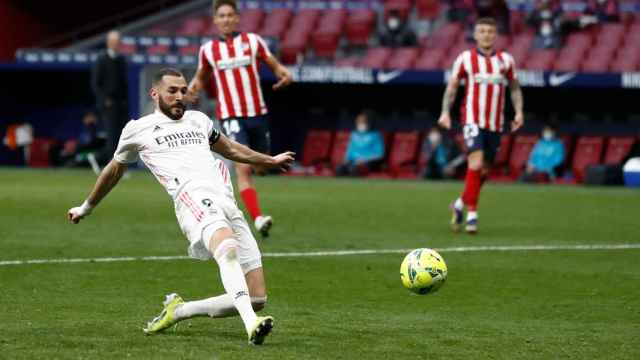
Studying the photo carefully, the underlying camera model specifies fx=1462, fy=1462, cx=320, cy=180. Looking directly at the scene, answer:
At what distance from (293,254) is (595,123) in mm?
15677

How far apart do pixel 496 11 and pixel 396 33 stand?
Result: 2115 mm

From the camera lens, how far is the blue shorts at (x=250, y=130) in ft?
48.5

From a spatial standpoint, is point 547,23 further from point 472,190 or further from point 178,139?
point 178,139

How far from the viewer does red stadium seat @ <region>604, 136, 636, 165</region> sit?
2573 centimetres

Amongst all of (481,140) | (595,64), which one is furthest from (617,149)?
(481,140)

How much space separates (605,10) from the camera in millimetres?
27906

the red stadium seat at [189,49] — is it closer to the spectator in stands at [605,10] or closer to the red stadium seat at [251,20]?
the red stadium seat at [251,20]

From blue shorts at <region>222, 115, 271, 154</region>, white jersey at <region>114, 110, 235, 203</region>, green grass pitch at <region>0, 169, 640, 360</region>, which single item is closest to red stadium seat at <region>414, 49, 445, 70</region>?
green grass pitch at <region>0, 169, 640, 360</region>

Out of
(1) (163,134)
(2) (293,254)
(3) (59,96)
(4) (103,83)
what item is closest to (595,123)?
(4) (103,83)

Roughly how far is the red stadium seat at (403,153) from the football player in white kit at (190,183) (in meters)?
18.9

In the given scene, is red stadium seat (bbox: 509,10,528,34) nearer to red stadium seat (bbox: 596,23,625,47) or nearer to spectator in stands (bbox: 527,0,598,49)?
spectator in stands (bbox: 527,0,598,49)

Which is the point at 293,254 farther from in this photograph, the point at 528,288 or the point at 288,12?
the point at 288,12

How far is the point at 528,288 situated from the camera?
10.5m

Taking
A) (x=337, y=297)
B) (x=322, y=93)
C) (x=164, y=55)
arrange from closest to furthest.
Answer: (x=337, y=297)
(x=164, y=55)
(x=322, y=93)
